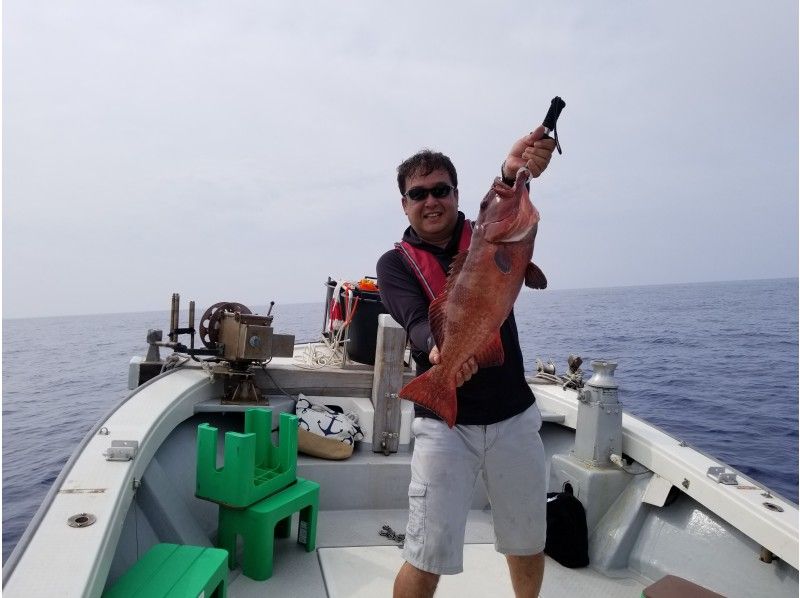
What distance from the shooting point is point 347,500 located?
15.0ft

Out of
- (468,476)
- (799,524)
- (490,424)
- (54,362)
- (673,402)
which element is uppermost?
(490,424)

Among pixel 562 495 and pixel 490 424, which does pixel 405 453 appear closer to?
pixel 562 495

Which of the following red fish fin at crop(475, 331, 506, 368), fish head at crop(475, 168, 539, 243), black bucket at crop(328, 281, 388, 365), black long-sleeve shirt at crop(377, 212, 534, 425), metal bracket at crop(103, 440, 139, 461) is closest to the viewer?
fish head at crop(475, 168, 539, 243)

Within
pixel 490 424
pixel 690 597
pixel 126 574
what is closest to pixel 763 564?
pixel 690 597

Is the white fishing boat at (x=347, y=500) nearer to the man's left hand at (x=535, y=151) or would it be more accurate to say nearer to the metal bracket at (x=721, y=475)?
the metal bracket at (x=721, y=475)

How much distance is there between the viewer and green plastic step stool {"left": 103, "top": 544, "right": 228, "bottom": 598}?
7.40 ft

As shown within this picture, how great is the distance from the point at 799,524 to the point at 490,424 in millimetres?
1888

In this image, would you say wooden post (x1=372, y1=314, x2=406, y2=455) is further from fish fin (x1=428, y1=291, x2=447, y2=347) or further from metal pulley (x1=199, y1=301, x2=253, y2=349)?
fish fin (x1=428, y1=291, x2=447, y2=347)

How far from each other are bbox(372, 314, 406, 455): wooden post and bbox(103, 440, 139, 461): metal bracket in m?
2.28

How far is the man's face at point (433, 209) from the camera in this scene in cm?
257

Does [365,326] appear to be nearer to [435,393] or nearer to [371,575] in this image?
[371,575]

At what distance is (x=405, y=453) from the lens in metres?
4.87

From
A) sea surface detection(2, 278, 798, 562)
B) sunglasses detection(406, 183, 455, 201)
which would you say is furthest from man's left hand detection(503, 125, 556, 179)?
sea surface detection(2, 278, 798, 562)

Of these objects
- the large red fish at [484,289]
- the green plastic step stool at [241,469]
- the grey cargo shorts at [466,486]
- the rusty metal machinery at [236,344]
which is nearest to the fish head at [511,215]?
the large red fish at [484,289]
